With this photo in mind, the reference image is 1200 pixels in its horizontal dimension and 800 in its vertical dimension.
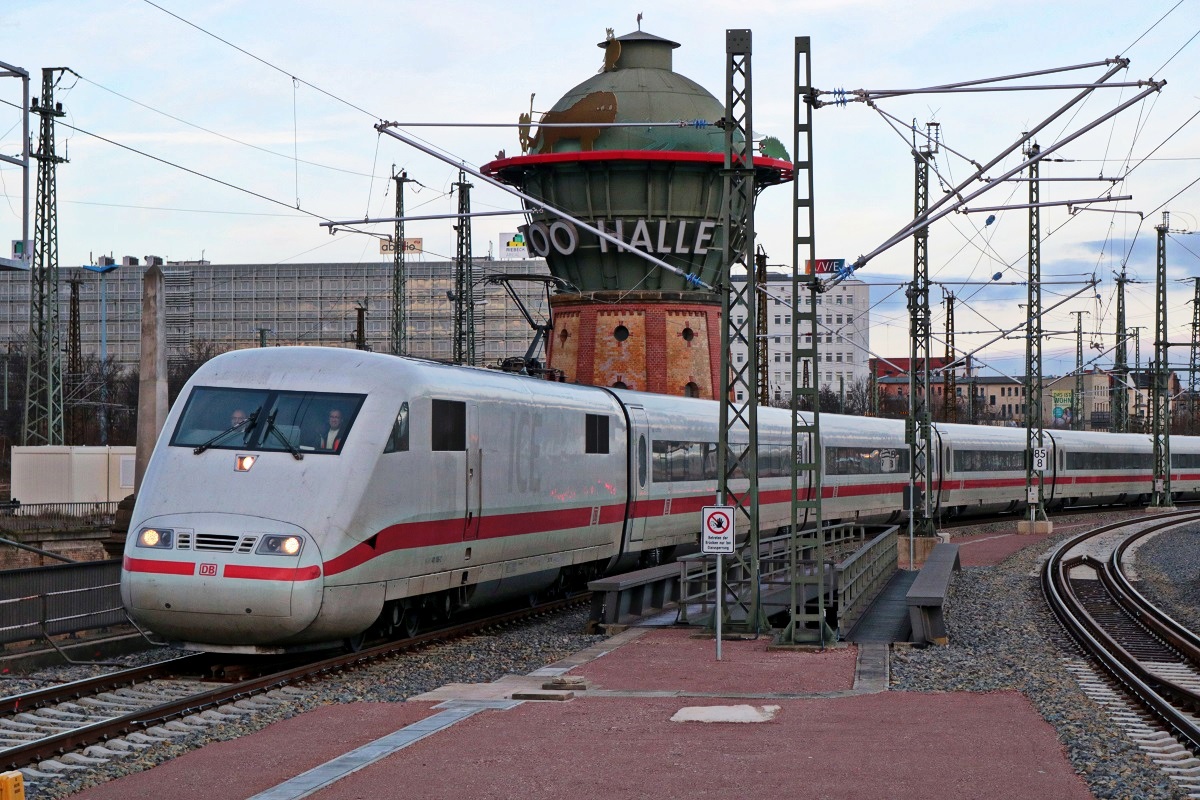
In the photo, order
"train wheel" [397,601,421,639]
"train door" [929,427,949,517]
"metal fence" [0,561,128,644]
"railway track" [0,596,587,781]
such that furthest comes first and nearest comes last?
"train door" [929,427,949,517] < "train wheel" [397,601,421,639] < "metal fence" [0,561,128,644] < "railway track" [0,596,587,781]

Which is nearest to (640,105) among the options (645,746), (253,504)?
(253,504)

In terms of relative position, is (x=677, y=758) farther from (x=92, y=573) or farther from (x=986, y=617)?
(x=986, y=617)

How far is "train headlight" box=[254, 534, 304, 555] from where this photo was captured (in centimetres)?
1493

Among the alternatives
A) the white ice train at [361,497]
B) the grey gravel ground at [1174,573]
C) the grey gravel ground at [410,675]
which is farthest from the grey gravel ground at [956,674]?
the white ice train at [361,497]

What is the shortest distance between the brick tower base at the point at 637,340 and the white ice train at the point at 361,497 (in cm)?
2191

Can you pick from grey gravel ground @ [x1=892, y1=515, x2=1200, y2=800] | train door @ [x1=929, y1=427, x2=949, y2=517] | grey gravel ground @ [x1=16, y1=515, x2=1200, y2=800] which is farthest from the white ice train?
train door @ [x1=929, y1=427, x2=949, y2=517]

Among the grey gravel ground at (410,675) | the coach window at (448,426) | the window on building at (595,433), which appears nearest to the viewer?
the grey gravel ground at (410,675)

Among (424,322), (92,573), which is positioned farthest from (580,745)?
(424,322)

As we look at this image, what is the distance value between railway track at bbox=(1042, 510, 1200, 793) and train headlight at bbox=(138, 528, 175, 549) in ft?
30.5

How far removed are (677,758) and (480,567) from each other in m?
8.70

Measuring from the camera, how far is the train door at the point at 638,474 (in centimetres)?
2580

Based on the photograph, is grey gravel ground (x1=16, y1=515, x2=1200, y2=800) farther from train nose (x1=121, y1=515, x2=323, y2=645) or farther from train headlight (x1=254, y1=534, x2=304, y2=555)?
train headlight (x1=254, y1=534, x2=304, y2=555)

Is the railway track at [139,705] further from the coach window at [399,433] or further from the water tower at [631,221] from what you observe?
the water tower at [631,221]

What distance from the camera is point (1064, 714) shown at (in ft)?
43.5
